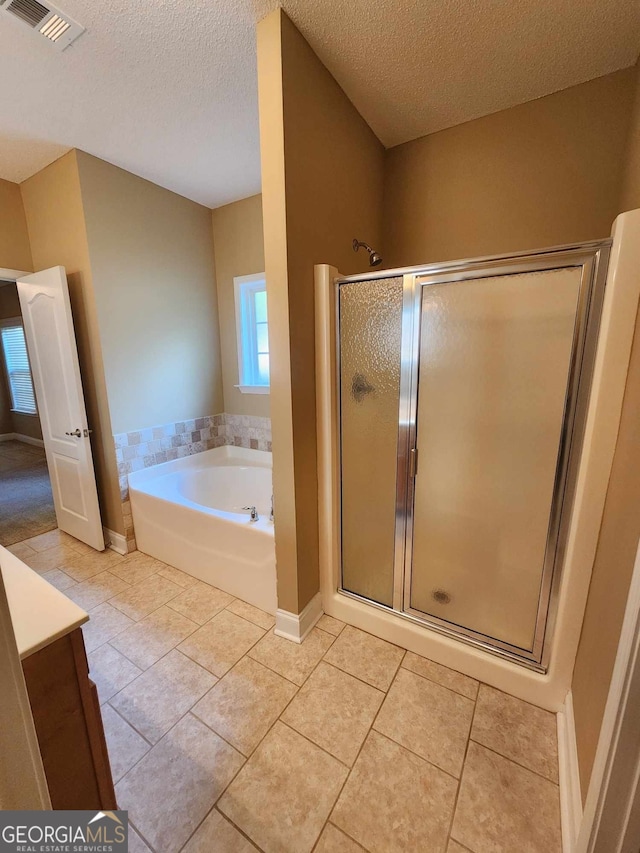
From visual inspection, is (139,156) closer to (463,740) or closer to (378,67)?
(378,67)

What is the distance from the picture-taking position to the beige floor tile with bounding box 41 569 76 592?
213 cm

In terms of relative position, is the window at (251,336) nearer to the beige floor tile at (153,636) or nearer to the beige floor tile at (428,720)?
the beige floor tile at (153,636)

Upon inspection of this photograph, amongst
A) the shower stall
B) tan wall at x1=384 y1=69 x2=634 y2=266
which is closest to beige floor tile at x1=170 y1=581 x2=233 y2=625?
the shower stall

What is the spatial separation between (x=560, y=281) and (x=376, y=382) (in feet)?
2.53

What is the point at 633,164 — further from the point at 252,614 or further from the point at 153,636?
the point at 153,636

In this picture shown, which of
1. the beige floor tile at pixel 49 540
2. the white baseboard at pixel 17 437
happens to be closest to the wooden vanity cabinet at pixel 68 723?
the beige floor tile at pixel 49 540

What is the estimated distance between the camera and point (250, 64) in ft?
4.93

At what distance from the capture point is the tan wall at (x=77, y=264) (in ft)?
7.10

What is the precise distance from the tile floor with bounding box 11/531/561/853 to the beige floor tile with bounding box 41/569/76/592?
1.55 feet

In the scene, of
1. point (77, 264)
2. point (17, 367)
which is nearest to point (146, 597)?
point (77, 264)

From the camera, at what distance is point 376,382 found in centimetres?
160

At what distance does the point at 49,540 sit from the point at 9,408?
4.61 metres

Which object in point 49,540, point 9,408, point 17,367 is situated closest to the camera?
point 49,540

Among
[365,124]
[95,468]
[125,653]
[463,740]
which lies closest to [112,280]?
[95,468]
